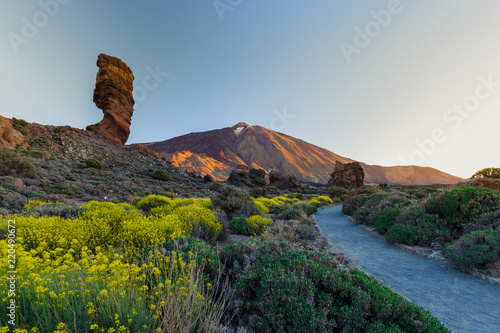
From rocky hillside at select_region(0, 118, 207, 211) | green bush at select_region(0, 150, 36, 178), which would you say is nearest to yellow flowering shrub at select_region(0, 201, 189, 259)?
rocky hillside at select_region(0, 118, 207, 211)

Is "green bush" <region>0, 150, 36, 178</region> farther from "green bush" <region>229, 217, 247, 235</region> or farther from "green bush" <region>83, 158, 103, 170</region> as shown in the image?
"green bush" <region>229, 217, 247, 235</region>

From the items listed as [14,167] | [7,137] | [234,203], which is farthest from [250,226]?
[7,137]

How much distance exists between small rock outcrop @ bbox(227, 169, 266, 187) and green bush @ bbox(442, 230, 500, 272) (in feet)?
107

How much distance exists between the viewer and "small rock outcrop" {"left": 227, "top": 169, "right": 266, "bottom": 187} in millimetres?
37812

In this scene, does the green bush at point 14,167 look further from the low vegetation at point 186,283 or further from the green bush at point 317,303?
the green bush at point 317,303

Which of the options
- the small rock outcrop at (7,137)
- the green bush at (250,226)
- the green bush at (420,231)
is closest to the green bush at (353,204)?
the green bush at (420,231)

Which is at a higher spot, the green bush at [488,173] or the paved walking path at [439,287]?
the green bush at [488,173]

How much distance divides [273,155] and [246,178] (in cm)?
10587

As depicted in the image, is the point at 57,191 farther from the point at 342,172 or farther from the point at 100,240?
the point at 342,172

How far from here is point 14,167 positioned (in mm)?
16156

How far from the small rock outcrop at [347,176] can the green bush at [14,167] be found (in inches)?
1784

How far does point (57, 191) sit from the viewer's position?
14227 mm

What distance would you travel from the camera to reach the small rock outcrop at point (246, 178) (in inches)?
1489

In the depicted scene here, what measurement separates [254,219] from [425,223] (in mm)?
5742
